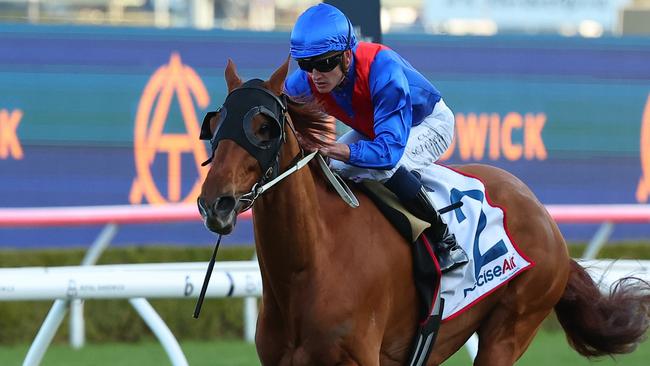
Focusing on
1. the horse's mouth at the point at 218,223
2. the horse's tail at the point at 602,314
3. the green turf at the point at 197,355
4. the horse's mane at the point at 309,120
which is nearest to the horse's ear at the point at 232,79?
the horse's mane at the point at 309,120

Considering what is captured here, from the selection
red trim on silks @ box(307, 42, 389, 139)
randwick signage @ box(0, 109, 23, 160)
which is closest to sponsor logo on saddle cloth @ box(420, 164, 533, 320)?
red trim on silks @ box(307, 42, 389, 139)

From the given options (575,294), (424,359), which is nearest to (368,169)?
(424,359)

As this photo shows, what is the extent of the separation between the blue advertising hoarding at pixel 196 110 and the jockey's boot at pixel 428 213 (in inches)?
123

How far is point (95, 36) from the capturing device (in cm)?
715

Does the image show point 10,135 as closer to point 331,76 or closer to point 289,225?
point 331,76

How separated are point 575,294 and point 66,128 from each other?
11.2 ft

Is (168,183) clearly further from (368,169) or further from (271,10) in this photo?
(368,169)

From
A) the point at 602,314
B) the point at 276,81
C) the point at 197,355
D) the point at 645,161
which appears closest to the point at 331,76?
the point at 276,81

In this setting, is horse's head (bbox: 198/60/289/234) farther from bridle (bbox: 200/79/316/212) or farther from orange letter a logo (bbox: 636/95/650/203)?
orange letter a logo (bbox: 636/95/650/203)

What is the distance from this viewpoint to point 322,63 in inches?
150

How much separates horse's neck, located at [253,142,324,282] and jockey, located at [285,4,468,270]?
0.13 metres

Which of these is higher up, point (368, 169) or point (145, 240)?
point (368, 169)

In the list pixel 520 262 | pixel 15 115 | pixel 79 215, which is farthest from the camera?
pixel 15 115

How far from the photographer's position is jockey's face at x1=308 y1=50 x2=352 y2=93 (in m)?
3.88
